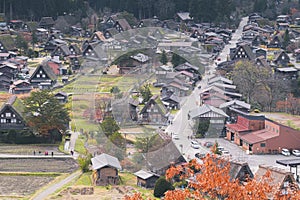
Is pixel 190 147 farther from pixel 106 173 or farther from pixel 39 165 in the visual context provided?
pixel 39 165

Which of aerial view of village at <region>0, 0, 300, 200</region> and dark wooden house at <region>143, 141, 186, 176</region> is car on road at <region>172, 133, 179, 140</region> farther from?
dark wooden house at <region>143, 141, 186, 176</region>

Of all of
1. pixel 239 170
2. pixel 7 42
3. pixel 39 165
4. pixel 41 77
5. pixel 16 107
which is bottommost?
pixel 39 165

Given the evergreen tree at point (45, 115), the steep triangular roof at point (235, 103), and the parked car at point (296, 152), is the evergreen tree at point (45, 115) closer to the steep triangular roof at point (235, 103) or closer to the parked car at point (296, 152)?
the steep triangular roof at point (235, 103)

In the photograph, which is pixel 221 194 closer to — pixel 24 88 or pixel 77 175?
A: pixel 77 175

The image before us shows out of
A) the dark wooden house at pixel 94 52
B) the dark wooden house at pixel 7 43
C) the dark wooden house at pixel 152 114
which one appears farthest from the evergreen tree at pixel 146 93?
the dark wooden house at pixel 7 43

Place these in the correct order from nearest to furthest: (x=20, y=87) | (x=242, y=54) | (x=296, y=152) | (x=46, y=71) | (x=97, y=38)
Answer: (x=296, y=152) < (x=20, y=87) < (x=46, y=71) < (x=242, y=54) < (x=97, y=38)

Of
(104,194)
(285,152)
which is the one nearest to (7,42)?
(285,152)

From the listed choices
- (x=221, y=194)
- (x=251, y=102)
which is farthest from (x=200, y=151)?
(x=221, y=194)

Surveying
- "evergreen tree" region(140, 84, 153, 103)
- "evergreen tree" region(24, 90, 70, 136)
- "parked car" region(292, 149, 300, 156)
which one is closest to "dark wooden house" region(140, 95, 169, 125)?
"evergreen tree" region(140, 84, 153, 103)
